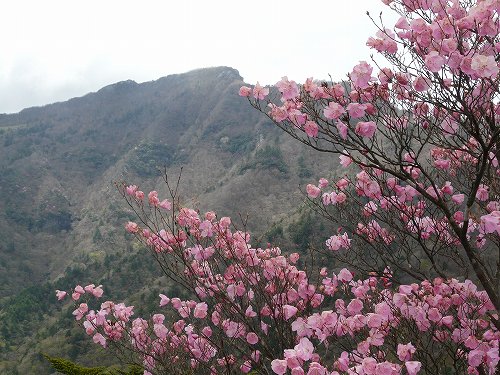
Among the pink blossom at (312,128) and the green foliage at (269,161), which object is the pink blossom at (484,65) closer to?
the pink blossom at (312,128)

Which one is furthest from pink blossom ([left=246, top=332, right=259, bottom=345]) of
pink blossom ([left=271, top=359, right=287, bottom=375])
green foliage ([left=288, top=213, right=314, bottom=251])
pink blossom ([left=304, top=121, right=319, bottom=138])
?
green foliage ([left=288, top=213, right=314, bottom=251])

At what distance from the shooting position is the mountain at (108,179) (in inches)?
1885

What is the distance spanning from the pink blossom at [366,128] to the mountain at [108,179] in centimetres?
3546

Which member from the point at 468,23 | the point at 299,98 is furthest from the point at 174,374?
the point at 468,23

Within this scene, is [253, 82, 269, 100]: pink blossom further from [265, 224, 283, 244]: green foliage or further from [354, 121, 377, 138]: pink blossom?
[265, 224, 283, 244]: green foliage

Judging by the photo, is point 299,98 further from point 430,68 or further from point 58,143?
point 58,143

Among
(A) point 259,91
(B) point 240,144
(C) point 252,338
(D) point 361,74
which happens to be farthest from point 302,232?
(B) point 240,144

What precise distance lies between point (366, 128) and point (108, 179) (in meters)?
104

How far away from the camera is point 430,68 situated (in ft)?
A: 9.38

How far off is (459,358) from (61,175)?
366 ft

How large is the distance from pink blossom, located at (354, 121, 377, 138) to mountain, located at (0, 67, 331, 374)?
35.5m

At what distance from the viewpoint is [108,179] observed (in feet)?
334

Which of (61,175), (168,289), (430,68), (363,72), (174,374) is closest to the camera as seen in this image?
(430,68)

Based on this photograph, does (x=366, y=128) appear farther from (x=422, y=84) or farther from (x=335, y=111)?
(x=422, y=84)
